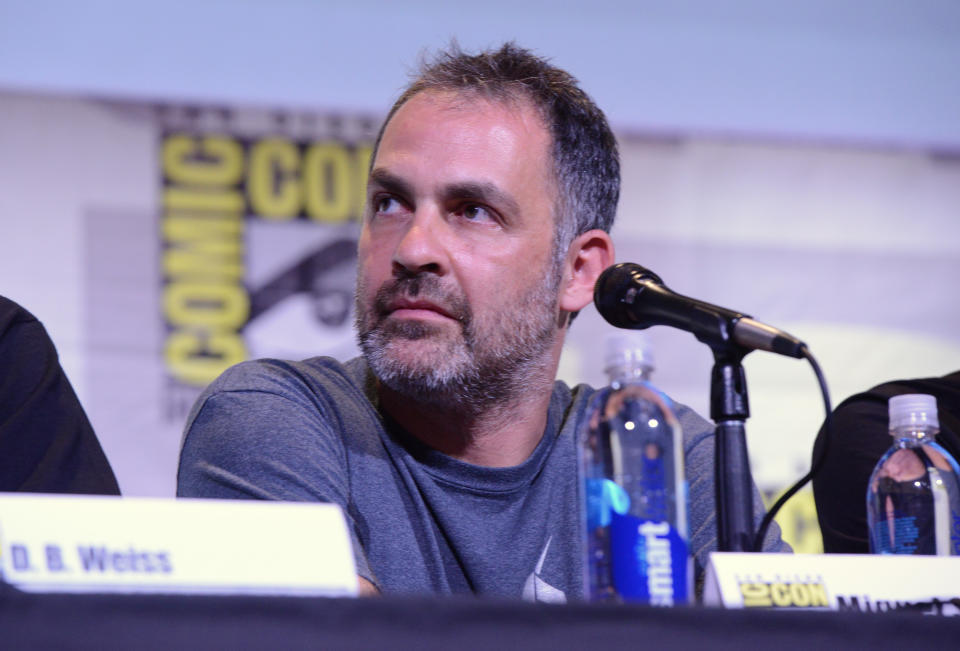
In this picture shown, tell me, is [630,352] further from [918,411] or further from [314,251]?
[314,251]

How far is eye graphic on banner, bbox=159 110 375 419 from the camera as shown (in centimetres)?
242

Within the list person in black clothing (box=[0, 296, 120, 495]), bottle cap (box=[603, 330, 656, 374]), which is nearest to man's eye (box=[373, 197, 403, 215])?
person in black clothing (box=[0, 296, 120, 495])

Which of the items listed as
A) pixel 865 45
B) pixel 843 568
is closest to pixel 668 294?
pixel 843 568

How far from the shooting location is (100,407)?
2369 millimetres

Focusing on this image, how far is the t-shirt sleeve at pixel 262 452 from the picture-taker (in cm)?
112

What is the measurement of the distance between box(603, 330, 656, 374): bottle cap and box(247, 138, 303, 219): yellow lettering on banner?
1.72 metres

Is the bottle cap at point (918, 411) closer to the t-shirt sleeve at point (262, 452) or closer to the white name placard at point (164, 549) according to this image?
the t-shirt sleeve at point (262, 452)

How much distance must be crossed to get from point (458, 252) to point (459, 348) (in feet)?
0.39

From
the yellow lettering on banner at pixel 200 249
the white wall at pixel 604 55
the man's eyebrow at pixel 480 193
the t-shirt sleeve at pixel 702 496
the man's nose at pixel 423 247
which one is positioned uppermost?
the white wall at pixel 604 55

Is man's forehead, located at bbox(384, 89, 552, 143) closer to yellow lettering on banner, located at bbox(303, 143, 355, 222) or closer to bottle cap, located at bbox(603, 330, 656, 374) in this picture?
bottle cap, located at bbox(603, 330, 656, 374)

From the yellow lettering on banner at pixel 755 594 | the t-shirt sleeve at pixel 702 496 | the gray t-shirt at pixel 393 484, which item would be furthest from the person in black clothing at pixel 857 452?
the yellow lettering on banner at pixel 755 594

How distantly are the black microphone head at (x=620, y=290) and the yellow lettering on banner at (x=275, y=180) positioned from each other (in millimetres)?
1632

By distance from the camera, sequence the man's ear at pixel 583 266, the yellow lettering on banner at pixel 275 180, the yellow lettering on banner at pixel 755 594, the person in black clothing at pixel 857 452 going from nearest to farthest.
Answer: the yellow lettering on banner at pixel 755 594 → the man's ear at pixel 583 266 → the person in black clothing at pixel 857 452 → the yellow lettering on banner at pixel 275 180

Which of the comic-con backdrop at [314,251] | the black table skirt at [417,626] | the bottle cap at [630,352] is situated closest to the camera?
the black table skirt at [417,626]
